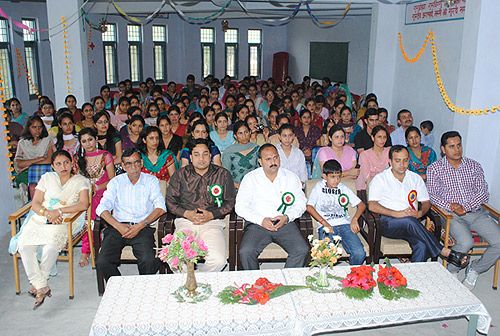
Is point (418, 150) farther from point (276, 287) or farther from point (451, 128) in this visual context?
point (276, 287)

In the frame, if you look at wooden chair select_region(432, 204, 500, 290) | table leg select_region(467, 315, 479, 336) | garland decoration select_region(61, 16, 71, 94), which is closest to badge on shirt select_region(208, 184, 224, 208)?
wooden chair select_region(432, 204, 500, 290)

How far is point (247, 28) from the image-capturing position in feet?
59.7

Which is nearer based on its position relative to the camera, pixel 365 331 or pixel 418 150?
pixel 365 331

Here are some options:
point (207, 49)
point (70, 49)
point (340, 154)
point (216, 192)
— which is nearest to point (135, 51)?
point (207, 49)

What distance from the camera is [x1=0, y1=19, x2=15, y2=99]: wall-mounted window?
35.3 ft

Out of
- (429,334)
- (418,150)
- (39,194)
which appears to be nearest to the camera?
(429,334)

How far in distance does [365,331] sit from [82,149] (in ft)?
10.9

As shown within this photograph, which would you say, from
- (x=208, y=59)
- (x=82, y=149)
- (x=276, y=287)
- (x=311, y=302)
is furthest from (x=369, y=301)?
(x=208, y=59)

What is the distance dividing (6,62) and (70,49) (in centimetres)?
330

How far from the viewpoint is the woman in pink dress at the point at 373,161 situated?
521 cm

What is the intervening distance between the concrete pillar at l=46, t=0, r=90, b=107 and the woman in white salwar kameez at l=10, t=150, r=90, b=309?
14.8 ft

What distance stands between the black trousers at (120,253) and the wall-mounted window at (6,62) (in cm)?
797

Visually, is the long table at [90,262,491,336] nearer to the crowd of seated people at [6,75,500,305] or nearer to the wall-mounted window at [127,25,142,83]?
the crowd of seated people at [6,75,500,305]

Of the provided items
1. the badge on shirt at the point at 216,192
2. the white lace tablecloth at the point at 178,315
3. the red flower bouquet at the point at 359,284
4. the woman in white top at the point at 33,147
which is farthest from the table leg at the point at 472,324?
the woman in white top at the point at 33,147
